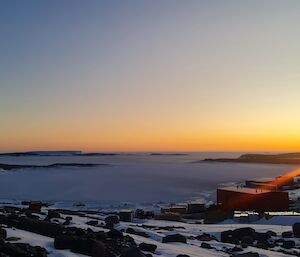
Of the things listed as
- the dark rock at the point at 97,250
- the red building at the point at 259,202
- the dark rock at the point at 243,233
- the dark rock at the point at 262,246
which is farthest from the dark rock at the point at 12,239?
the red building at the point at 259,202

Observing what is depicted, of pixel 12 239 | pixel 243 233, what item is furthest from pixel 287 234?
pixel 12 239

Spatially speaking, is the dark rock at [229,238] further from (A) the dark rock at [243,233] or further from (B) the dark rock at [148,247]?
(B) the dark rock at [148,247]

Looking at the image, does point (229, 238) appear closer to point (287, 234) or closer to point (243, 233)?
point (243, 233)

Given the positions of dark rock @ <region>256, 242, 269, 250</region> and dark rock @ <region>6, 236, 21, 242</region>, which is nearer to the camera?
dark rock @ <region>6, 236, 21, 242</region>

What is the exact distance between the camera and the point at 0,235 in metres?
9.90

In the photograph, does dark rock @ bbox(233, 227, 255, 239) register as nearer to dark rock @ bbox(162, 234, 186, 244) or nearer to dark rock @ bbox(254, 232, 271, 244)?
dark rock @ bbox(254, 232, 271, 244)

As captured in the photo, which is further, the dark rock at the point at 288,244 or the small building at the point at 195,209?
the small building at the point at 195,209

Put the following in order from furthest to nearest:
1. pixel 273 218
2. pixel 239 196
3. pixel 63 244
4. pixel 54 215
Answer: pixel 239 196
pixel 273 218
pixel 54 215
pixel 63 244

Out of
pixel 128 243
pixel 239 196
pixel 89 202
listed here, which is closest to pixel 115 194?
pixel 89 202

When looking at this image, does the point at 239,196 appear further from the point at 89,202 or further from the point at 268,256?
the point at 268,256

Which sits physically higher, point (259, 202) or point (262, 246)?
point (262, 246)

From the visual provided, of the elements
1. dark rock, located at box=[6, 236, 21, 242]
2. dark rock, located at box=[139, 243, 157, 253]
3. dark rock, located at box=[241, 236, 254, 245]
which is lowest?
dark rock, located at box=[241, 236, 254, 245]

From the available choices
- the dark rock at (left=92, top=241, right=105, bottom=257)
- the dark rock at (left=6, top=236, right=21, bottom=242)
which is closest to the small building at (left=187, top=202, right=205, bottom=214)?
the dark rock at (left=6, top=236, right=21, bottom=242)

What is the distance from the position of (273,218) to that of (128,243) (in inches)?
521
